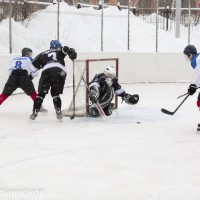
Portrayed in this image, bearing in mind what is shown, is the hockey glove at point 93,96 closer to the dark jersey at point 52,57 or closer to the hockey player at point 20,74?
the dark jersey at point 52,57

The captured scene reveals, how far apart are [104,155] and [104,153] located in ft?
0.34

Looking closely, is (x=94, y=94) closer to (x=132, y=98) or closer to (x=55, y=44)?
(x=132, y=98)

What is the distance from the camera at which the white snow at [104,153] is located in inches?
175

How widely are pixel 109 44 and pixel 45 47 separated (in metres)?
2.54

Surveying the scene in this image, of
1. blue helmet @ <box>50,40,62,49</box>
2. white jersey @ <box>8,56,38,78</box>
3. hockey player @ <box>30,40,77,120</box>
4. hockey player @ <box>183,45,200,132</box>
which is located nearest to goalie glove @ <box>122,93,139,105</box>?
hockey player @ <box>30,40,77,120</box>

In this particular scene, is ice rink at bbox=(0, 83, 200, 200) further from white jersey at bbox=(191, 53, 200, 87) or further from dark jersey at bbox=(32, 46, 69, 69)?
dark jersey at bbox=(32, 46, 69, 69)

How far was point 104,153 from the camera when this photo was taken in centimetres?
585

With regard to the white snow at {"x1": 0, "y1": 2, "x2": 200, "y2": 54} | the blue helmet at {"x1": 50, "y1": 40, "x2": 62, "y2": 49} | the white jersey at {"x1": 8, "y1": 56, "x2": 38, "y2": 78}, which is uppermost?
the white snow at {"x1": 0, "y1": 2, "x2": 200, "y2": 54}

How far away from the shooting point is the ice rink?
14.6 ft

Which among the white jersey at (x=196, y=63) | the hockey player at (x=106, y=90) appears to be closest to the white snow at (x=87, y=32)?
the hockey player at (x=106, y=90)

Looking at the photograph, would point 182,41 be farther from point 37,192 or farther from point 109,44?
point 37,192

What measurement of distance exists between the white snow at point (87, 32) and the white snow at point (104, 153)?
16.0 ft

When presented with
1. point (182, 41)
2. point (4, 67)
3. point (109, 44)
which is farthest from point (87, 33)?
point (4, 67)

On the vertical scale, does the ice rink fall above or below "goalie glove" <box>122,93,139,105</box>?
below
